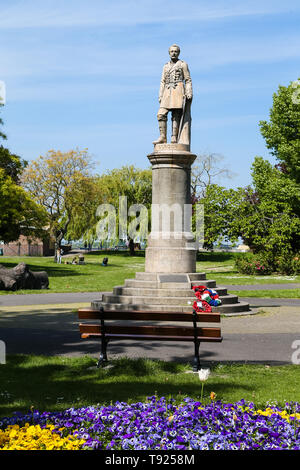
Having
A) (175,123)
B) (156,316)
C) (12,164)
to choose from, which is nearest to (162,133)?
(175,123)

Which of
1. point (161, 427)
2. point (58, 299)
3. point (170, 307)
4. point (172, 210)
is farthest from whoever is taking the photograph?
point (58, 299)

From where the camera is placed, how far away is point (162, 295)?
14305mm

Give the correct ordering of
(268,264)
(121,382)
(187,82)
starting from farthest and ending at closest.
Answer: (268,264), (187,82), (121,382)

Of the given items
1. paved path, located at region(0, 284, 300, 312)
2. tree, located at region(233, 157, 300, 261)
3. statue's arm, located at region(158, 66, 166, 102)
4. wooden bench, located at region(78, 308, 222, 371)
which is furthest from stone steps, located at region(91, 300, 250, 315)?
tree, located at region(233, 157, 300, 261)

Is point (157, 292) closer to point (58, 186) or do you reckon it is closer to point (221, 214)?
point (221, 214)

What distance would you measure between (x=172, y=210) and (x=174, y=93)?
340 centimetres

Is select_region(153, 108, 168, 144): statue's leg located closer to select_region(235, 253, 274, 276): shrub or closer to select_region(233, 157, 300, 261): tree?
select_region(233, 157, 300, 261): tree

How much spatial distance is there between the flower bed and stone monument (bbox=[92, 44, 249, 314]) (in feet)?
29.4

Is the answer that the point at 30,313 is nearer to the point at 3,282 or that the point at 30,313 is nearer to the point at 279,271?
the point at 3,282

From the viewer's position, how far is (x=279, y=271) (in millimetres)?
34469

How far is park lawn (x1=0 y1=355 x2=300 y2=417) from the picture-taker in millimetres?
6301

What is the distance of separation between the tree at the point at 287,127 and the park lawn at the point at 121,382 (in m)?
34.2

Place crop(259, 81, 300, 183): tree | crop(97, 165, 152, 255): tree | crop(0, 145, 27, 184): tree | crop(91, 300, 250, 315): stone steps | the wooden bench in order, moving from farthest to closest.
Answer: crop(97, 165, 152, 255): tree < crop(259, 81, 300, 183): tree < crop(0, 145, 27, 184): tree < crop(91, 300, 250, 315): stone steps < the wooden bench
